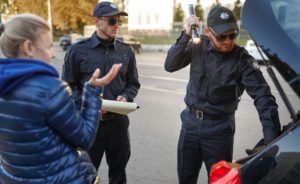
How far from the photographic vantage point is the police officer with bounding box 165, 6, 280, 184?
306 centimetres

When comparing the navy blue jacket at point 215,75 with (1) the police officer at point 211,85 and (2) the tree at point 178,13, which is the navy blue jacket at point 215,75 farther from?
(2) the tree at point 178,13

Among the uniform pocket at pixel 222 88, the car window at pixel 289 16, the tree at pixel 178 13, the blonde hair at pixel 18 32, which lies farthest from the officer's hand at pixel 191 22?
the tree at pixel 178 13

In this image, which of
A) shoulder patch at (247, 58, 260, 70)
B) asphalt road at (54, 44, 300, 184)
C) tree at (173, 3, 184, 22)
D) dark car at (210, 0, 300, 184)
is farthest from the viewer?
tree at (173, 3, 184, 22)

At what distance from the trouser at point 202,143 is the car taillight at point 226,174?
86 cm

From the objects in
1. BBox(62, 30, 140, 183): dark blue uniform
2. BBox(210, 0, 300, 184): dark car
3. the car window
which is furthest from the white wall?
the car window

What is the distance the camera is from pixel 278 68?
2.02 m

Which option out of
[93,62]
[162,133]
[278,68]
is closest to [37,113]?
[278,68]

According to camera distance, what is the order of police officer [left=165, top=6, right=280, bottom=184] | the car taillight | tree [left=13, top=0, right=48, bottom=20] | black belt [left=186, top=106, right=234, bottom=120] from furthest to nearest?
tree [left=13, top=0, right=48, bottom=20], black belt [left=186, top=106, right=234, bottom=120], police officer [left=165, top=6, right=280, bottom=184], the car taillight

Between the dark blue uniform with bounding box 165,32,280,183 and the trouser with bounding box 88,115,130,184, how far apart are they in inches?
24.3

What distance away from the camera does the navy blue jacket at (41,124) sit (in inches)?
73.0

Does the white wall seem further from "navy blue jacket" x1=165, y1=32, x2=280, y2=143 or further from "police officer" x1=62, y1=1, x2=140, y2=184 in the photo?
"navy blue jacket" x1=165, y1=32, x2=280, y2=143

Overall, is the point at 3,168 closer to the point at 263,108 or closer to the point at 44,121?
the point at 44,121

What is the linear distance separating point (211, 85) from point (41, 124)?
1.55 metres

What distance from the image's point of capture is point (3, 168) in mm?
2158
